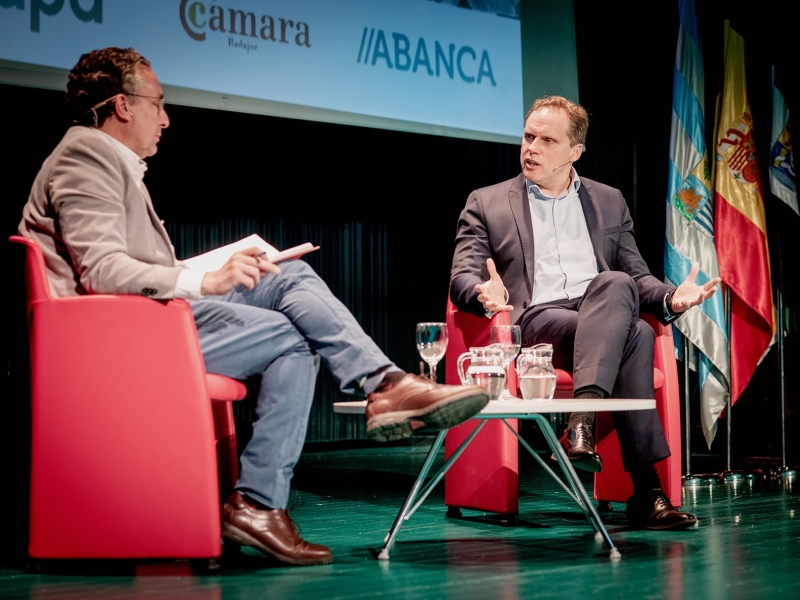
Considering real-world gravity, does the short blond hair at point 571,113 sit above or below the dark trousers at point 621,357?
above

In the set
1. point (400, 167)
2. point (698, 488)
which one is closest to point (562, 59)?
point (400, 167)

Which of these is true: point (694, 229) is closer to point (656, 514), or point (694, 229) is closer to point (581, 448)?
point (656, 514)

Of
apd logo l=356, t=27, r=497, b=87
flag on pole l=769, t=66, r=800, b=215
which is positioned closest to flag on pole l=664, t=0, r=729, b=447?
flag on pole l=769, t=66, r=800, b=215

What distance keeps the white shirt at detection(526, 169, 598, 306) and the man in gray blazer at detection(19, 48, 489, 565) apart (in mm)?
1158

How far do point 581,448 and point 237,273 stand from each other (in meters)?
0.99

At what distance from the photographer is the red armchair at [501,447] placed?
267 centimetres

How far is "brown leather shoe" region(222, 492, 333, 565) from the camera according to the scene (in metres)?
1.90

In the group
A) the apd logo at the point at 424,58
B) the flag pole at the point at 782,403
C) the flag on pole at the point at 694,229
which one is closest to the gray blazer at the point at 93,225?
the apd logo at the point at 424,58

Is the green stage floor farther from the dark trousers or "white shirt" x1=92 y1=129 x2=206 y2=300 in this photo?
"white shirt" x1=92 y1=129 x2=206 y2=300

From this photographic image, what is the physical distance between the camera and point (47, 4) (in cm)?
359

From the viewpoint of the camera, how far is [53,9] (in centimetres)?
360

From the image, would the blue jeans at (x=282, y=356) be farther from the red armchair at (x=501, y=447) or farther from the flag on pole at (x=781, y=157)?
the flag on pole at (x=781, y=157)

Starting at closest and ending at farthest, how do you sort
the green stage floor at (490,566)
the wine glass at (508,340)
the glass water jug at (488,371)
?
the green stage floor at (490,566)
the glass water jug at (488,371)
the wine glass at (508,340)

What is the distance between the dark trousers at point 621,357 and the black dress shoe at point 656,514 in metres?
0.09
